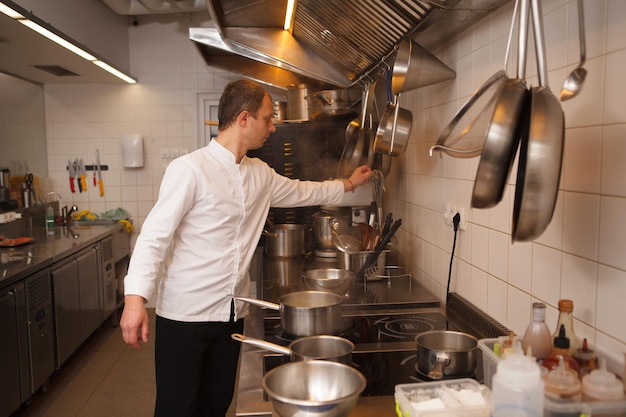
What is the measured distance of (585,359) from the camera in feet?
3.41

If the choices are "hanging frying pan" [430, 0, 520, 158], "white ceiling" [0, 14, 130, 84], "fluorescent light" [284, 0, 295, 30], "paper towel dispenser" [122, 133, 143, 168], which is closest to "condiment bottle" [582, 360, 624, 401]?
"hanging frying pan" [430, 0, 520, 158]

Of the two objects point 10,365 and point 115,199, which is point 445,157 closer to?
point 10,365

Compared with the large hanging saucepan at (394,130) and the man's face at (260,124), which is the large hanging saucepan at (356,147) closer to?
the large hanging saucepan at (394,130)

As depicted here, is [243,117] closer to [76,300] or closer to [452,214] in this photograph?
[452,214]

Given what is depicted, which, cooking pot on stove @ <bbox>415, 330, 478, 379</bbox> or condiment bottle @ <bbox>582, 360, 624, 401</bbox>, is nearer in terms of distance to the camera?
condiment bottle @ <bbox>582, 360, 624, 401</bbox>

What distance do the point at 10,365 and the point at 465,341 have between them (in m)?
2.37

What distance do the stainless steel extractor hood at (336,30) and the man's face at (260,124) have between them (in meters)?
0.47

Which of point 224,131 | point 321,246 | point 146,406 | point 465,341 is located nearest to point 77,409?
point 146,406

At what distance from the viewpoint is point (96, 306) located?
4.07m

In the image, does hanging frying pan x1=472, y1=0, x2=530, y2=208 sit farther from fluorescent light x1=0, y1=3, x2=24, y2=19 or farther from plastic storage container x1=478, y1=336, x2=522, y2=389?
fluorescent light x1=0, y1=3, x2=24, y2=19

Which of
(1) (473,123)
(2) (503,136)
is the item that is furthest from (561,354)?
(1) (473,123)

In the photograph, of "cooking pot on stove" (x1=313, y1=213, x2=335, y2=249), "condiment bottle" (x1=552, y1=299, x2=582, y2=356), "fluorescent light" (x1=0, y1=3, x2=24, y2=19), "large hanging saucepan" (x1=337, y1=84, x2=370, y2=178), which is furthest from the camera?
"cooking pot on stove" (x1=313, y1=213, x2=335, y2=249)

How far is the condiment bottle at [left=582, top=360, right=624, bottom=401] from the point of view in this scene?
88cm

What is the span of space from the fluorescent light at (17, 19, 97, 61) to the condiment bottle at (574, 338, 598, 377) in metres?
2.95
